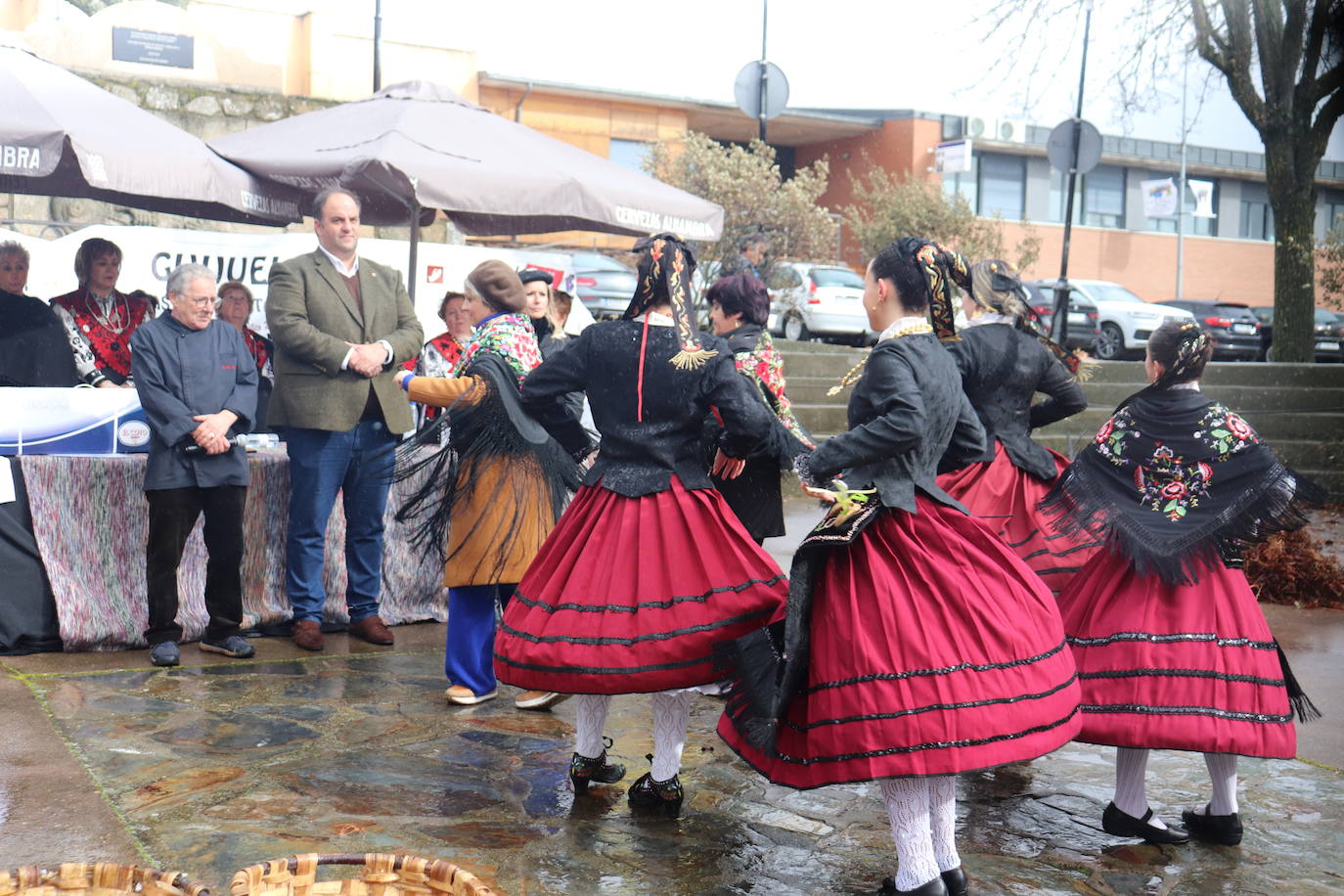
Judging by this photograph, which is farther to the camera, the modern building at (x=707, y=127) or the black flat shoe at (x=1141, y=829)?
the modern building at (x=707, y=127)

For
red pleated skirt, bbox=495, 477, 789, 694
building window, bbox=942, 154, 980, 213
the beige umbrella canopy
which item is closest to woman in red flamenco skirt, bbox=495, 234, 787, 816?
red pleated skirt, bbox=495, 477, 789, 694

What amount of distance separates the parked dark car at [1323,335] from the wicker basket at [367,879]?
22640 millimetres

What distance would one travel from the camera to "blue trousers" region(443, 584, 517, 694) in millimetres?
5789

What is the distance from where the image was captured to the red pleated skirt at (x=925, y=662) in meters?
3.48

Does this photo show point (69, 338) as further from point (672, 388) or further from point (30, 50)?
point (672, 388)

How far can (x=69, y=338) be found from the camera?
702 cm

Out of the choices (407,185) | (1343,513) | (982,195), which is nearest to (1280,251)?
(1343,513)

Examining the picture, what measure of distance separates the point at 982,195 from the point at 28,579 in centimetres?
3589

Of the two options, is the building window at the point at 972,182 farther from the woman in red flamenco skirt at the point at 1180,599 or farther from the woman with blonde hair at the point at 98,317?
the woman in red flamenco skirt at the point at 1180,599

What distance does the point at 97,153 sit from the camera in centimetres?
672

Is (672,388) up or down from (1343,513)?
up

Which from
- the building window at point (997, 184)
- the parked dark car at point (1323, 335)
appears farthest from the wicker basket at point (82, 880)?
the building window at point (997, 184)

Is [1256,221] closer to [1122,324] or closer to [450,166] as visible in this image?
[1122,324]

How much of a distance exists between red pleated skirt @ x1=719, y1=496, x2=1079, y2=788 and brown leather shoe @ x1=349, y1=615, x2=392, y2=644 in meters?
3.44
